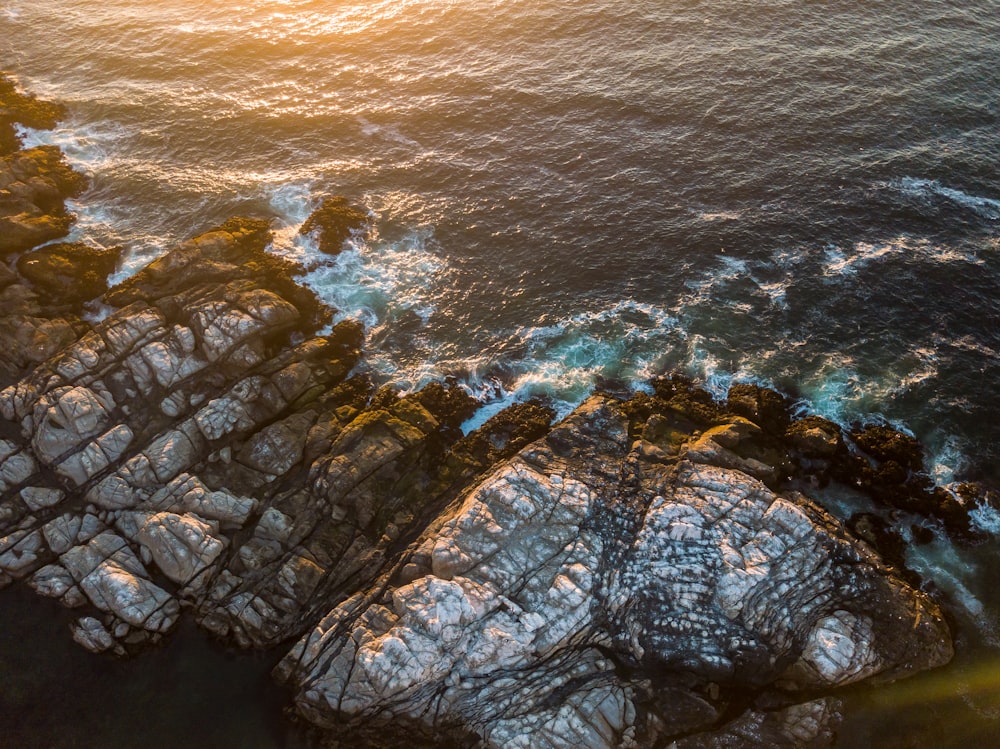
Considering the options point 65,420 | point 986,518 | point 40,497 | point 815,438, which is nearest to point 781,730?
point 815,438

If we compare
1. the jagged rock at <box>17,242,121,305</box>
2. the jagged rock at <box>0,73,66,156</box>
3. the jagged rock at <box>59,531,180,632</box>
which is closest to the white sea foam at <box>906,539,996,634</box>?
the jagged rock at <box>59,531,180,632</box>

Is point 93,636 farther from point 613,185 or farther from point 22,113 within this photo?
point 22,113

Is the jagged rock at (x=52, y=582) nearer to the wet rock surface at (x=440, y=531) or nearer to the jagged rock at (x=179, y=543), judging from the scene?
the wet rock surface at (x=440, y=531)

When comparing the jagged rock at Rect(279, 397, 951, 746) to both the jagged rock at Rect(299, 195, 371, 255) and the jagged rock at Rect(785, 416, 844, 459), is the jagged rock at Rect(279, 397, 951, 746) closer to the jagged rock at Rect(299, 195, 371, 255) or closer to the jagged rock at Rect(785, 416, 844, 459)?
the jagged rock at Rect(785, 416, 844, 459)

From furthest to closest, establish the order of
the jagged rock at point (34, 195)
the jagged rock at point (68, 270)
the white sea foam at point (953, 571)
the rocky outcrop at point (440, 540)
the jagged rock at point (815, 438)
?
the jagged rock at point (34, 195), the jagged rock at point (68, 270), the jagged rock at point (815, 438), the white sea foam at point (953, 571), the rocky outcrop at point (440, 540)

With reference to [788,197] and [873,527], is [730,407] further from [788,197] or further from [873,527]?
[788,197]

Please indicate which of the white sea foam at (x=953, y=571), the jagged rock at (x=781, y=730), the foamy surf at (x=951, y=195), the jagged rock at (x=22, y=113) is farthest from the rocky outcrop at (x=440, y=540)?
the jagged rock at (x=22, y=113)
